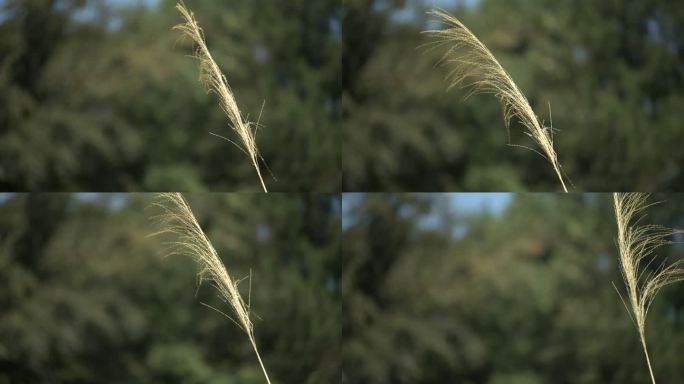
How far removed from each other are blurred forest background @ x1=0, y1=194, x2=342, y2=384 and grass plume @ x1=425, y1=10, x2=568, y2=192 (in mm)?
808

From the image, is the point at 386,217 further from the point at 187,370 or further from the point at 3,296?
the point at 3,296

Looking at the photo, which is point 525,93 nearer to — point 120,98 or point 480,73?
point 480,73

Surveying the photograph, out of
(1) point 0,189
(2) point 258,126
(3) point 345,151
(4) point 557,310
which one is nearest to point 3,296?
(1) point 0,189

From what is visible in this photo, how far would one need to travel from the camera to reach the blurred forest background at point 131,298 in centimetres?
323

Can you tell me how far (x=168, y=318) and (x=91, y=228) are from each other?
16.2 inches

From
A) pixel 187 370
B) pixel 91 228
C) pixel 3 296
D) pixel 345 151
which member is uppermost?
pixel 345 151

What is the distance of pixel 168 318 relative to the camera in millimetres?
3287

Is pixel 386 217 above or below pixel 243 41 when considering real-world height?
below

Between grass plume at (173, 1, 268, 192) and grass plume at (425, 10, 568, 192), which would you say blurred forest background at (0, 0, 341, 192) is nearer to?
grass plume at (173, 1, 268, 192)

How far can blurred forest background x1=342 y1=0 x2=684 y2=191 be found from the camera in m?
3.38

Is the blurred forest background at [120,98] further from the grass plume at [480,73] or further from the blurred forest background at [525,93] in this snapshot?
the grass plume at [480,73]

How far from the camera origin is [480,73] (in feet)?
11.0

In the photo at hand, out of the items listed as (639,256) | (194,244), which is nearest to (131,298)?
(194,244)

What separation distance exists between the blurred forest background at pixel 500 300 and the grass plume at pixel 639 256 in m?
0.03
